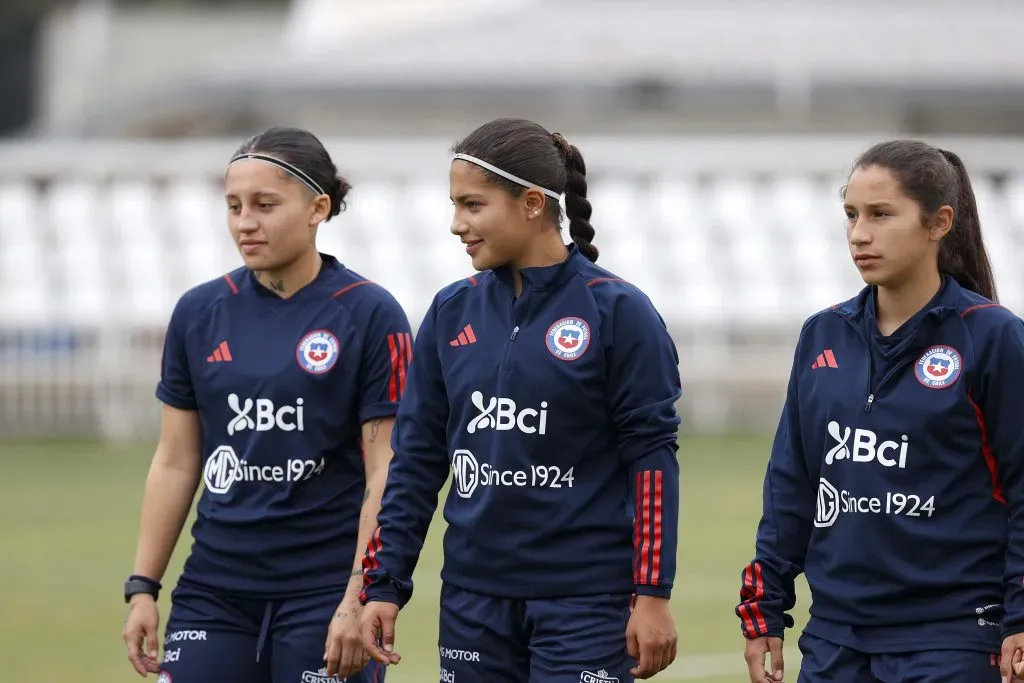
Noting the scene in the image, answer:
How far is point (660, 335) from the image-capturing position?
4.64 meters

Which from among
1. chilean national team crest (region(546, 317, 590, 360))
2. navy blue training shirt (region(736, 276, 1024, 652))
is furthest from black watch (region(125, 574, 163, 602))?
navy blue training shirt (region(736, 276, 1024, 652))

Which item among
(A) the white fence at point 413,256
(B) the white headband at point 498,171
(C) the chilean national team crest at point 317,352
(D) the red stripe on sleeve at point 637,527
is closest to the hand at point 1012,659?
(D) the red stripe on sleeve at point 637,527

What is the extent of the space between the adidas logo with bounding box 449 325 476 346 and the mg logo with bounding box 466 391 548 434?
0.49 feet

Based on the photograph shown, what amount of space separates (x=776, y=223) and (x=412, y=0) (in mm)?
19829

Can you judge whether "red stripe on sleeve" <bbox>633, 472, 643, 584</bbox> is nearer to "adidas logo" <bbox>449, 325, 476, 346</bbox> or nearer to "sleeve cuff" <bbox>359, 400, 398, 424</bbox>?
"adidas logo" <bbox>449, 325, 476, 346</bbox>

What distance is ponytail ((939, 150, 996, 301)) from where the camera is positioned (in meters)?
4.66

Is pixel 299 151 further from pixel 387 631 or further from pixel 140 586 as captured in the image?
pixel 387 631

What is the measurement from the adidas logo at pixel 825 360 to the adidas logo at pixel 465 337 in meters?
0.88

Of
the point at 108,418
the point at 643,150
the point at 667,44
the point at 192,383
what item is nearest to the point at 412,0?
the point at 667,44

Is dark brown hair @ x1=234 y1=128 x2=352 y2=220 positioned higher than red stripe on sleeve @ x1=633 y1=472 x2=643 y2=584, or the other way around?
dark brown hair @ x1=234 y1=128 x2=352 y2=220

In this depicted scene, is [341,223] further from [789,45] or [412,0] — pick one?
[412,0]

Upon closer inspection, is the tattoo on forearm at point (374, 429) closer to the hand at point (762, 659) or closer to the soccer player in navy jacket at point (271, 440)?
the soccer player in navy jacket at point (271, 440)

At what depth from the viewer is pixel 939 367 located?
14.7ft

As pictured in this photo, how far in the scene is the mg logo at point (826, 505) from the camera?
4559 millimetres
